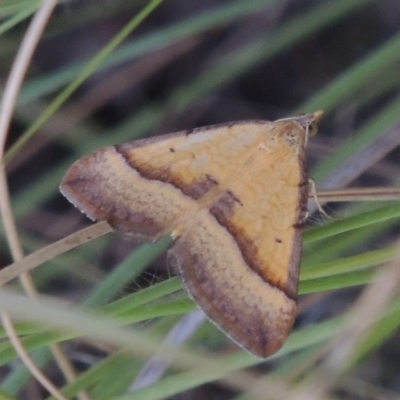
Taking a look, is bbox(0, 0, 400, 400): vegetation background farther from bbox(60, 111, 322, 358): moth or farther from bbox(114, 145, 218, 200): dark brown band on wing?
bbox(114, 145, 218, 200): dark brown band on wing

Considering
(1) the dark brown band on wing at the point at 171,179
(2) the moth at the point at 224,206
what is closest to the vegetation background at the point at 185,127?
(2) the moth at the point at 224,206

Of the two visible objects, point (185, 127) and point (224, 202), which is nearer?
point (224, 202)

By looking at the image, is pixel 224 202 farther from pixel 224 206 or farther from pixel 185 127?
pixel 185 127

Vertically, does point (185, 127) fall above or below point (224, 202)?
below

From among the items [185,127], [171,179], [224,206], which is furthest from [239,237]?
[185,127]

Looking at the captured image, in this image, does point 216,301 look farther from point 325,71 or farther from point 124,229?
point 325,71

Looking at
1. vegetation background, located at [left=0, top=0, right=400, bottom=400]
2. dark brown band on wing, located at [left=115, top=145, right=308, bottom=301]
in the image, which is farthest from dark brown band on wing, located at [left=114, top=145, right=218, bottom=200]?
vegetation background, located at [left=0, top=0, right=400, bottom=400]

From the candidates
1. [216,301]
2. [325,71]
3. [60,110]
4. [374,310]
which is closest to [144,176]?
[216,301]
